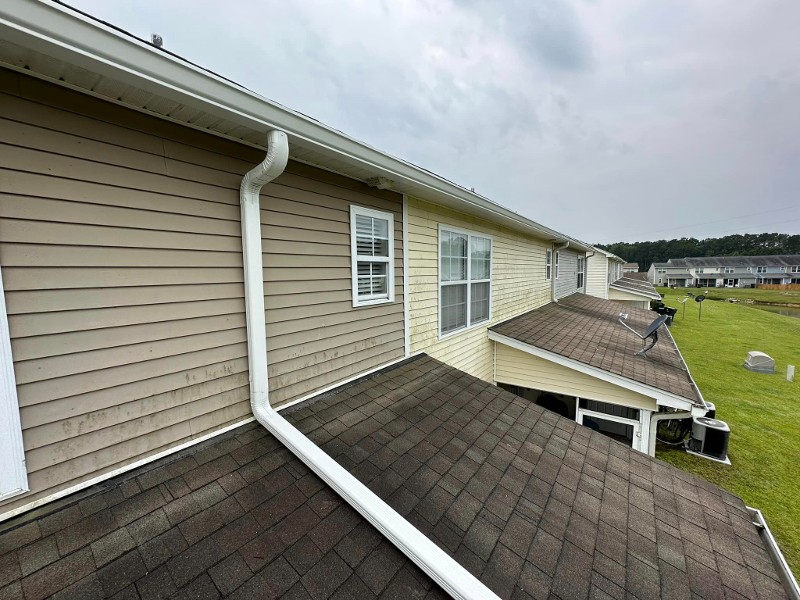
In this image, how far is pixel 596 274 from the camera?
687 inches

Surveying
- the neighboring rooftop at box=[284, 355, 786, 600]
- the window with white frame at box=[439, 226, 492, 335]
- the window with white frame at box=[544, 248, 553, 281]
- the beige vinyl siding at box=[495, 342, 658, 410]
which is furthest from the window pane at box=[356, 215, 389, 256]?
the window with white frame at box=[544, 248, 553, 281]

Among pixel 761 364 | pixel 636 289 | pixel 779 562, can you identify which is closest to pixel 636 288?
pixel 636 289

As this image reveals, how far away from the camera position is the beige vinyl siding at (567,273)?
1153 centimetres

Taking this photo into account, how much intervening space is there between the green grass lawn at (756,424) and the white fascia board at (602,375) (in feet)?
6.77

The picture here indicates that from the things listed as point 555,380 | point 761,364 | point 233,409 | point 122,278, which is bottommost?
point 761,364

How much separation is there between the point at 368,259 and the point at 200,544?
2626 millimetres

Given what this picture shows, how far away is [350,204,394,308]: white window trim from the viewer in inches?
128

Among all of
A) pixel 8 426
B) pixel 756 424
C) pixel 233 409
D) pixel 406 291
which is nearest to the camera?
pixel 8 426

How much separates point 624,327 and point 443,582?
9.51m

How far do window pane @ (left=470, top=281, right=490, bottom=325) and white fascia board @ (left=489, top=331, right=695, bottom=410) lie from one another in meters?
0.45

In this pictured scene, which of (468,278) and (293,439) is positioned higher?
(468,278)

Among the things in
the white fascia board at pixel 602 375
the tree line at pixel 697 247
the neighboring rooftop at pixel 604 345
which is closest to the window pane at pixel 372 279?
the white fascia board at pixel 602 375

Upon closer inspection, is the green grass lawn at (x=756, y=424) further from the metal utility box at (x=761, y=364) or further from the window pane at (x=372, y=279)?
the window pane at (x=372, y=279)

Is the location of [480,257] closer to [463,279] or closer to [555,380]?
[463,279]
